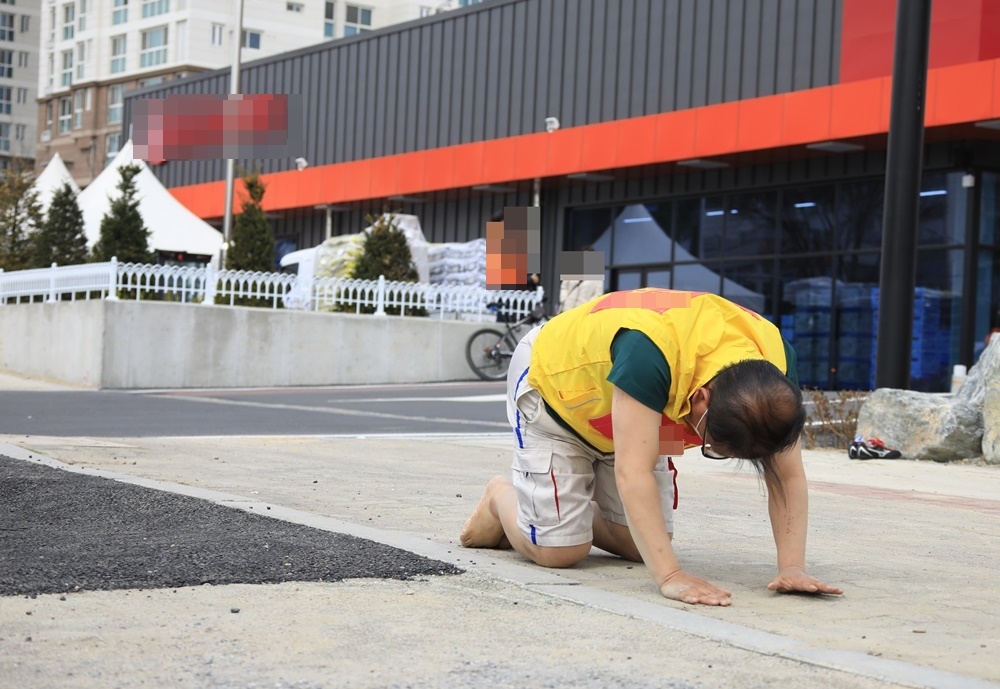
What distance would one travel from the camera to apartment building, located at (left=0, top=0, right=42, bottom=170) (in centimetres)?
9481

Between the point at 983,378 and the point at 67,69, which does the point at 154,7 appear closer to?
the point at 67,69

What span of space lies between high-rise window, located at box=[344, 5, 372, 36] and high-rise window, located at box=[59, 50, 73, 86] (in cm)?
1730

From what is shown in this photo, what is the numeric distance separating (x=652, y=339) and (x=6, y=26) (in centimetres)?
10064

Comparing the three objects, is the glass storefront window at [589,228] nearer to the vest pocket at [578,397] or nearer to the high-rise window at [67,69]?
the vest pocket at [578,397]

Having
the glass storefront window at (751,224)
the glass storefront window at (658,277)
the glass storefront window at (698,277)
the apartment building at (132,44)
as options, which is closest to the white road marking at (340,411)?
the glass storefront window at (698,277)

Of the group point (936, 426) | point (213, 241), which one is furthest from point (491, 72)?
point (936, 426)

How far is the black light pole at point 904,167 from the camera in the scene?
1142 cm

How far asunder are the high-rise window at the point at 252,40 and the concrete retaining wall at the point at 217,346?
52665mm

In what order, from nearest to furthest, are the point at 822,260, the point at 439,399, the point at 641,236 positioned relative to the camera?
the point at 439,399 < the point at 822,260 < the point at 641,236

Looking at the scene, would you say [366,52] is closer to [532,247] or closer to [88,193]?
[88,193]

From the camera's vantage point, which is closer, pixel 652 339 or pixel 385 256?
pixel 652 339

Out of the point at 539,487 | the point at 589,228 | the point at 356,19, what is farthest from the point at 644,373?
the point at 356,19

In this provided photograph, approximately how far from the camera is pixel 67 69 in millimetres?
80625

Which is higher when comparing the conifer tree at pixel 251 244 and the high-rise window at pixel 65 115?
the high-rise window at pixel 65 115
